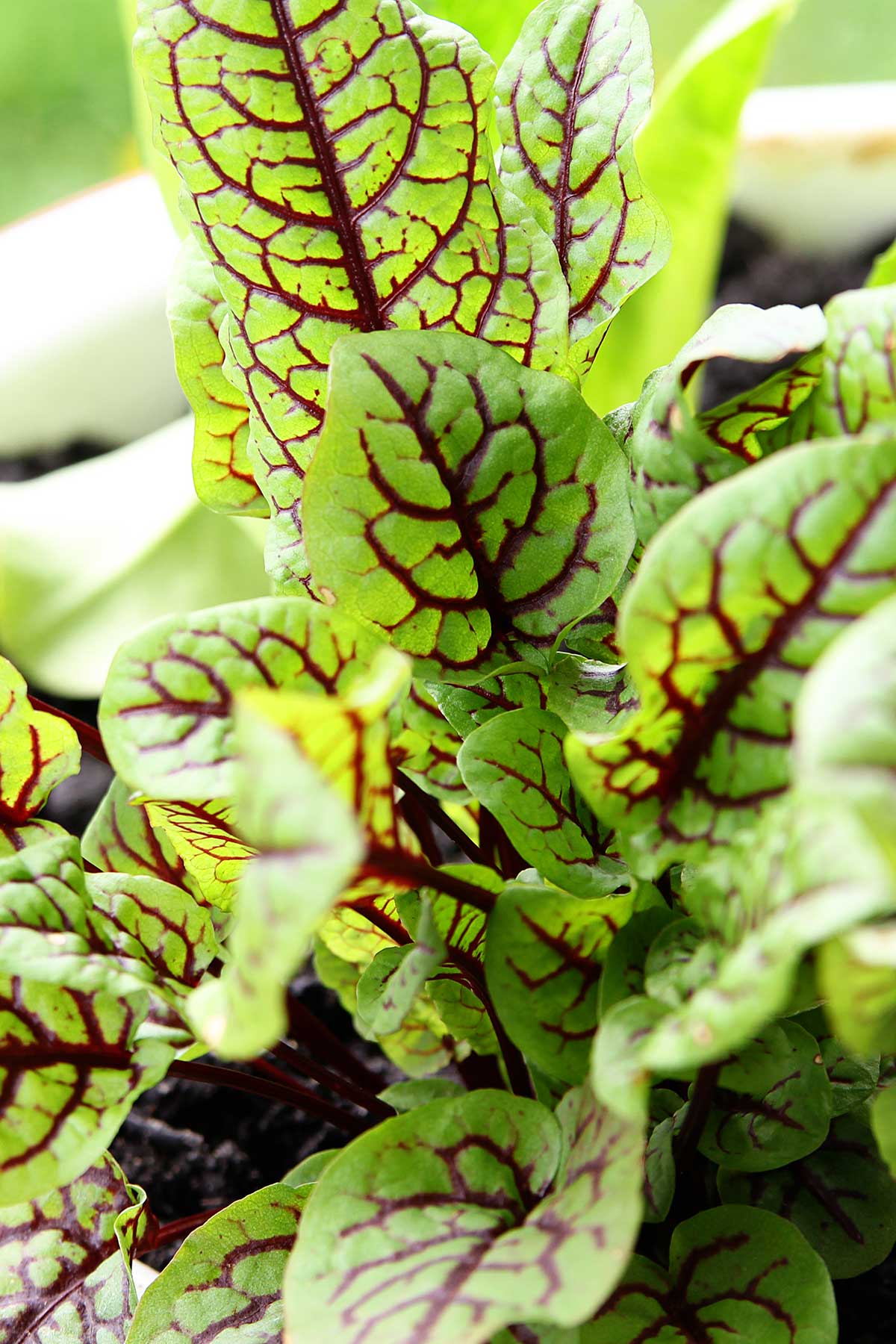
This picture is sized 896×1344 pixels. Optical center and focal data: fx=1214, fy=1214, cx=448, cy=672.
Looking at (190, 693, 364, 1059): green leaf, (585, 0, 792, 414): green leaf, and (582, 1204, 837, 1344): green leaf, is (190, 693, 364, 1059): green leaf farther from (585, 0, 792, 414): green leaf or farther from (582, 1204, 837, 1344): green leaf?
(585, 0, 792, 414): green leaf

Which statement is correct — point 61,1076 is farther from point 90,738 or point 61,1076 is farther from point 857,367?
point 857,367

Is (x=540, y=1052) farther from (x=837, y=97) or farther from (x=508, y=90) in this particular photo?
(x=837, y=97)

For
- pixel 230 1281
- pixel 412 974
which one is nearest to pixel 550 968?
pixel 412 974

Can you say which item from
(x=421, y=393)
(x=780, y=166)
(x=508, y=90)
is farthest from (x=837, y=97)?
(x=421, y=393)

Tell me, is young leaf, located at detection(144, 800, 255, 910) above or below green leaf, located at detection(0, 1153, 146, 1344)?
above

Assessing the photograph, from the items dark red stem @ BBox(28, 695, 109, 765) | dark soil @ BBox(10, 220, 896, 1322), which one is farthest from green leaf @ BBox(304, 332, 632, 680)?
dark soil @ BBox(10, 220, 896, 1322)

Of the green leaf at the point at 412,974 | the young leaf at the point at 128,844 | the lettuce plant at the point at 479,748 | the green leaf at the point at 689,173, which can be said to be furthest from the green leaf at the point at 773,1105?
the green leaf at the point at 689,173
